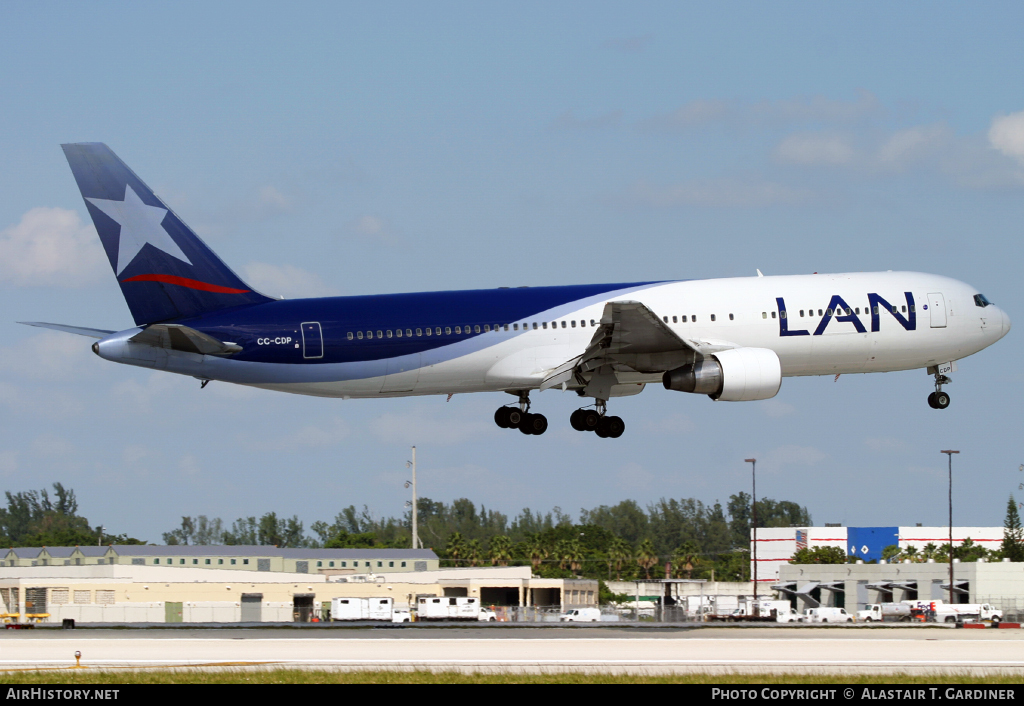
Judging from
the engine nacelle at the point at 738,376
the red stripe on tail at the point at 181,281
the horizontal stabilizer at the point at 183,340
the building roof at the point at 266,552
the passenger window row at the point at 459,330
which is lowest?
the building roof at the point at 266,552

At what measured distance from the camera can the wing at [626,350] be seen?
4144cm

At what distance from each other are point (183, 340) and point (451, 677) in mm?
17019

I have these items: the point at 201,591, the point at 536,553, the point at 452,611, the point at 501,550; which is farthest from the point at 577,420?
the point at 501,550

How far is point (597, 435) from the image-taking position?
4753cm

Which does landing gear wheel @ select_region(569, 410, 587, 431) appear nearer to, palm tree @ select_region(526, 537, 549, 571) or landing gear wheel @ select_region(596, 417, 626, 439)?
landing gear wheel @ select_region(596, 417, 626, 439)

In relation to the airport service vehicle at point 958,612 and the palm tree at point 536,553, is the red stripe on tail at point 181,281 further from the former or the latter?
the palm tree at point 536,553

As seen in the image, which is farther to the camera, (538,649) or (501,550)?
(501,550)

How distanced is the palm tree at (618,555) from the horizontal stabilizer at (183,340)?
329 feet

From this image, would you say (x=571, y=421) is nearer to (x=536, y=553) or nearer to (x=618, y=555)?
(x=536, y=553)

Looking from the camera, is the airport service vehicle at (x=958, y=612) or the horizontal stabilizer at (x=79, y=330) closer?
the horizontal stabilizer at (x=79, y=330)

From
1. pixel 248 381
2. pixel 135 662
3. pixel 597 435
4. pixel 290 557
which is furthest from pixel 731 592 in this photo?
pixel 135 662

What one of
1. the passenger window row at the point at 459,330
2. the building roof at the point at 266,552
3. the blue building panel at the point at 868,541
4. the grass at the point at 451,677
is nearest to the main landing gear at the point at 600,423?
the passenger window row at the point at 459,330

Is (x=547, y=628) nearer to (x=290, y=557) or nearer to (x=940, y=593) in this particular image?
(x=940, y=593)

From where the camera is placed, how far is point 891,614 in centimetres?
7325
